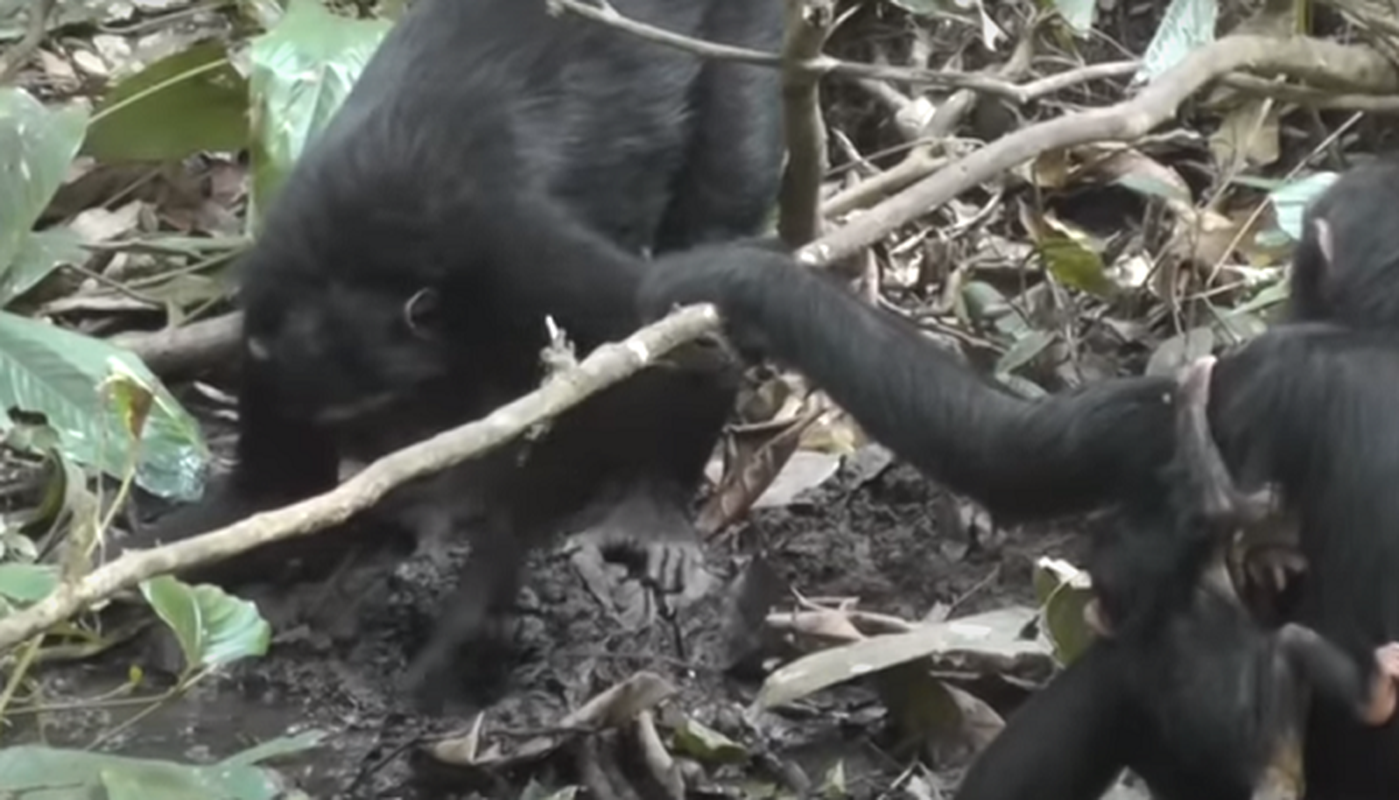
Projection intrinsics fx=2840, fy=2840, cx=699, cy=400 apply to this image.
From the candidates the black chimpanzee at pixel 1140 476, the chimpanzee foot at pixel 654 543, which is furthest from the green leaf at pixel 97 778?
the chimpanzee foot at pixel 654 543

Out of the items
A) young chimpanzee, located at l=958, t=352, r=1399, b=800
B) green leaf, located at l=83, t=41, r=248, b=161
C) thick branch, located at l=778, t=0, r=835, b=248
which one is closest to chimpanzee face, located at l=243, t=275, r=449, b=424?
thick branch, located at l=778, t=0, r=835, b=248

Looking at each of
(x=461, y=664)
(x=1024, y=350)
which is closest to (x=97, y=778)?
(x=461, y=664)

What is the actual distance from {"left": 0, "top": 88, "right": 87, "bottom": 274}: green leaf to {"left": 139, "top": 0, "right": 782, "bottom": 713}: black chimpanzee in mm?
575

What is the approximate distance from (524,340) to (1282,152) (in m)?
2.14

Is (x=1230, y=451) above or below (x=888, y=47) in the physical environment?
above

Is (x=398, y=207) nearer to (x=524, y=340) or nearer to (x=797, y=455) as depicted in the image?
(x=524, y=340)

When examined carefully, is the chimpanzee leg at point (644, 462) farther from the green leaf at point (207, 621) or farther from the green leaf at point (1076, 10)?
the green leaf at point (207, 621)

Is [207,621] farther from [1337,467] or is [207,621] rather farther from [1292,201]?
[1292,201]

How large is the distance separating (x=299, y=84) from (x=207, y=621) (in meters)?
2.25

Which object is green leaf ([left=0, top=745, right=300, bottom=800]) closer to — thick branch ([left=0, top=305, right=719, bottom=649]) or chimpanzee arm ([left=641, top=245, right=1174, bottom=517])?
thick branch ([left=0, top=305, right=719, bottom=649])

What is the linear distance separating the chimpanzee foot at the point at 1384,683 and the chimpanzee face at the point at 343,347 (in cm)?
216

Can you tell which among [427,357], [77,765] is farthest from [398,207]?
[77,765]

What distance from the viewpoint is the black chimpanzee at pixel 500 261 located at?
4.97m

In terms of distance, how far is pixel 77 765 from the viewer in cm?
348
